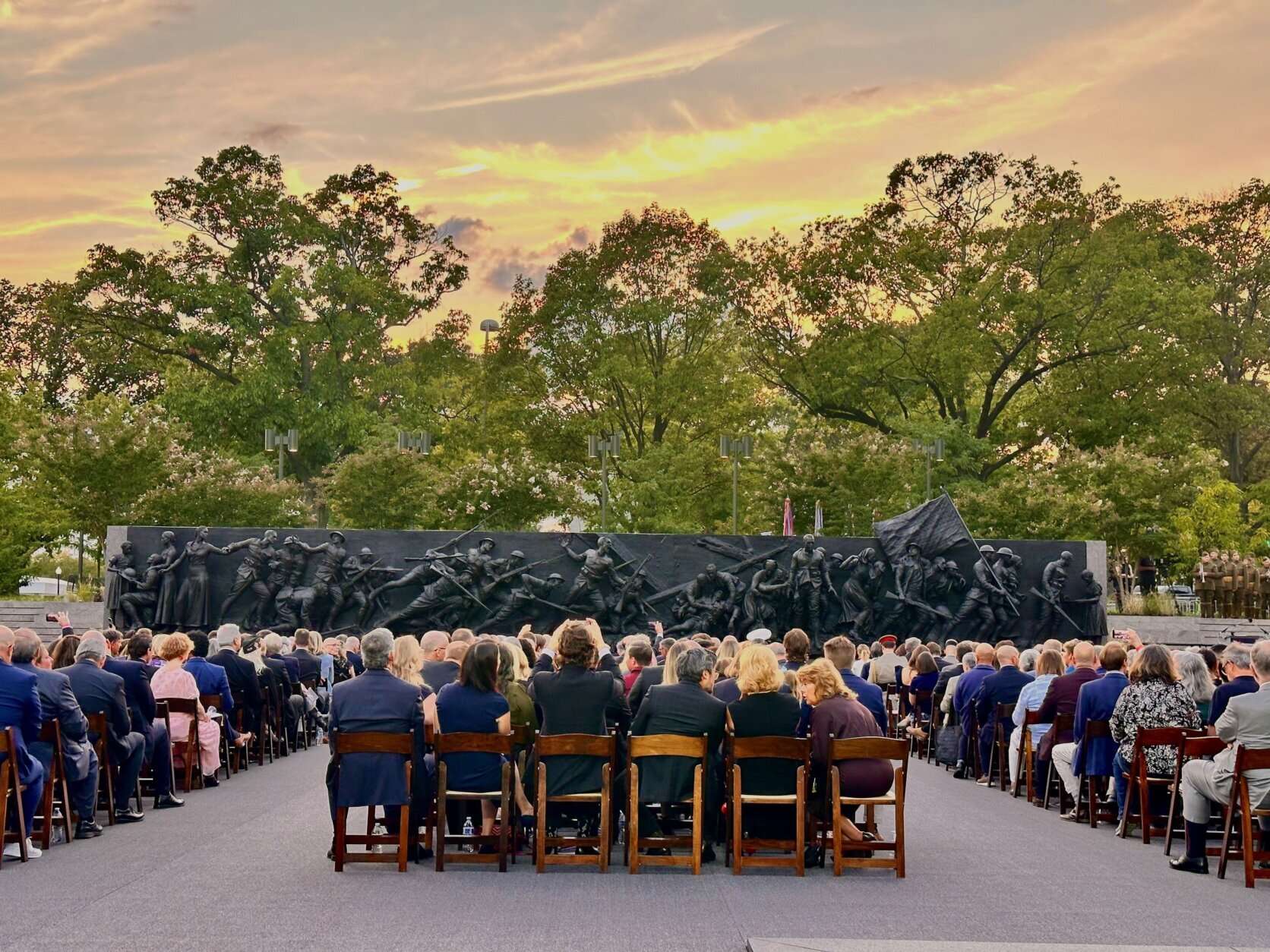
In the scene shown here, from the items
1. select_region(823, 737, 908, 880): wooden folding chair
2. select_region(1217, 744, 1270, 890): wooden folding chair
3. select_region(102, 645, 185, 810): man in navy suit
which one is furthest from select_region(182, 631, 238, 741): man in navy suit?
select_region(1217, 744, 1270, 890): wooden folding chair

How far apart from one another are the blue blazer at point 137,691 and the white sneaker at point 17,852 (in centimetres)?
210

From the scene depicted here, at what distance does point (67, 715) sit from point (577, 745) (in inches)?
148

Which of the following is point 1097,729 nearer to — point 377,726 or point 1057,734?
point 1057,734

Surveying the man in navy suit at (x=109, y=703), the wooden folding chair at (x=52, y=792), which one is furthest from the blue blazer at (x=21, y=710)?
the man in navy suit at (x=109, y=703)

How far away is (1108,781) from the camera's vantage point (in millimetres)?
13453

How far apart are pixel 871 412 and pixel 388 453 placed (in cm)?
1642

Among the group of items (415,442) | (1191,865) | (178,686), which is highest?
(415,442)

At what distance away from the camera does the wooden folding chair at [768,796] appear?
1012 centimetres

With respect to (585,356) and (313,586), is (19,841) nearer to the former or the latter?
(313,586)

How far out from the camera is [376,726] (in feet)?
33.9

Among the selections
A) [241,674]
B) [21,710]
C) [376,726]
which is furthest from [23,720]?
[241,674]

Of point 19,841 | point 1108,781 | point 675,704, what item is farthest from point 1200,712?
point 19,841

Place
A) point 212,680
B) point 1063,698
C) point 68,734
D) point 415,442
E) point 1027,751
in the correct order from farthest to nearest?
point 415,442 → point 212,680 → point 1027,751 → point 1063,698 → point 68,734

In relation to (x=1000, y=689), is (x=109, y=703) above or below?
above
